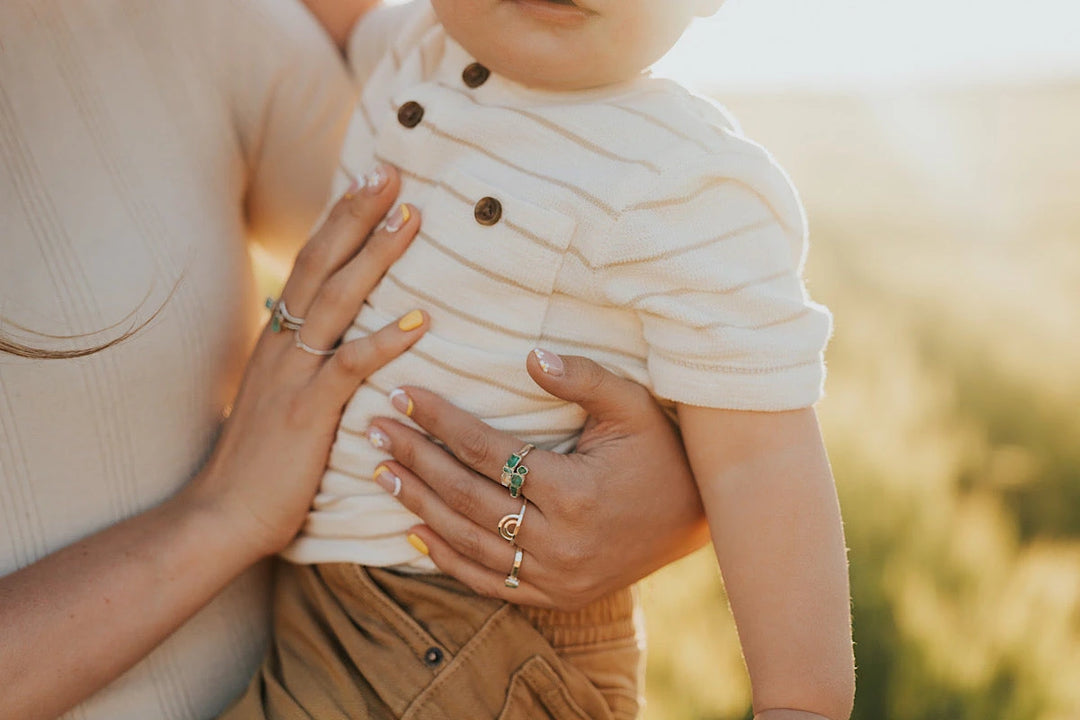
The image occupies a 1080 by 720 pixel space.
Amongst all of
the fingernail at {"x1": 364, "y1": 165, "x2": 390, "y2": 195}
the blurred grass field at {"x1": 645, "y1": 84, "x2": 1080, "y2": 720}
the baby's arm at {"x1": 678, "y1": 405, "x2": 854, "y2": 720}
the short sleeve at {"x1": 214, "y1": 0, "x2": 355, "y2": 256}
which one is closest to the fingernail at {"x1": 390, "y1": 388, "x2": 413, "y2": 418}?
the fingernail at {"x1": 364, "y1": 165, "x2": 390, "y2": 195}

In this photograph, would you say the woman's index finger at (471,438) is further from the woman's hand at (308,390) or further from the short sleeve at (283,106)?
the short sleeve at (283,106)

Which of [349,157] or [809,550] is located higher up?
[349,157]

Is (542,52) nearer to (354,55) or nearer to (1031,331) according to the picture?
(354,55)

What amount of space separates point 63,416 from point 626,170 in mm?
826

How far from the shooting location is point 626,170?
148 centimetres

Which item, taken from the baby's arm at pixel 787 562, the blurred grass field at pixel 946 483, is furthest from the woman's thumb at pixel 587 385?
the blurred grass field at pixel 946 483

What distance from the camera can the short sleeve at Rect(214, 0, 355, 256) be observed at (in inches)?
70.0

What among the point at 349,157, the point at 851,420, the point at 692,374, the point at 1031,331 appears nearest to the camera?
the point at 692,374

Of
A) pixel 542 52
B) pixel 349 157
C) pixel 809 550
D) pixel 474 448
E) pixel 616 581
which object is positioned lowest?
pixel 616 581

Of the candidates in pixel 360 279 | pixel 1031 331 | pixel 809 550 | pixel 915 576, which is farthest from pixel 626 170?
pixel 1031 331

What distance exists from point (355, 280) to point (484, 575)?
1.54 feet

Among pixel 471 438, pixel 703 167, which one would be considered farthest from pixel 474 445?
pixel 703 167

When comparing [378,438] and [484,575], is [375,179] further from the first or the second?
[484,575]

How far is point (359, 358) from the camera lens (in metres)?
1.57
